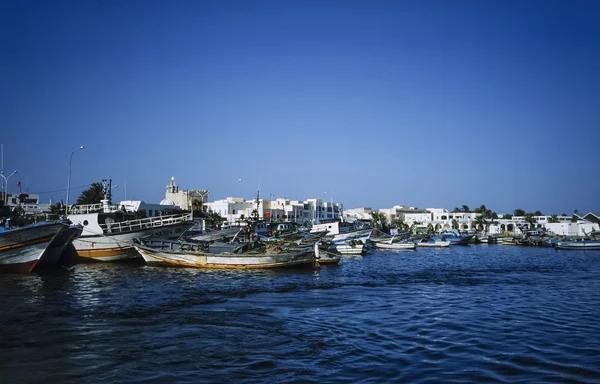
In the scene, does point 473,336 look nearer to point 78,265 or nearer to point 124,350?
point 124,350

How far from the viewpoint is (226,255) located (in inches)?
1233

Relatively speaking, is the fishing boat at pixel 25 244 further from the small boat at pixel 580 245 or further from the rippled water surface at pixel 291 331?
the small boat at pixel 580 245

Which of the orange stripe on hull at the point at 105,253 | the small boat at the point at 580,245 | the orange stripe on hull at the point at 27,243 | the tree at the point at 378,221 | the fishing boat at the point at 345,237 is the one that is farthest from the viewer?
the tree at the point at 378,221

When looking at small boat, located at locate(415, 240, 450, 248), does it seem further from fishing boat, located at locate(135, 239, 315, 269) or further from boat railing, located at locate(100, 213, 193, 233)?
fishing boat, located at locate(135, 239, 315, 269)

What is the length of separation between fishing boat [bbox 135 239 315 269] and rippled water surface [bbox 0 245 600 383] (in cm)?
393

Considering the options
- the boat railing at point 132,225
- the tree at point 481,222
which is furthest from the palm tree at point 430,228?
the boat railing at point 132,225

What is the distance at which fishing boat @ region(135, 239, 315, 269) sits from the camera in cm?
3141

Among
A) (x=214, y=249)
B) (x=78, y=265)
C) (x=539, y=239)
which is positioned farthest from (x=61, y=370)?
(x=539, y=239)

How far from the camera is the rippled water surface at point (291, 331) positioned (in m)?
10.7

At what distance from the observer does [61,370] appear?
10586 millimetres

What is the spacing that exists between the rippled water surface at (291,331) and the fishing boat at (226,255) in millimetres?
3925

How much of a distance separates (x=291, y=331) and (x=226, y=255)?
686 inches

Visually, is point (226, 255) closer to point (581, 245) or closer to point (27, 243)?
point (27, 243)

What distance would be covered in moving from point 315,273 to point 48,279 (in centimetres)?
1599
